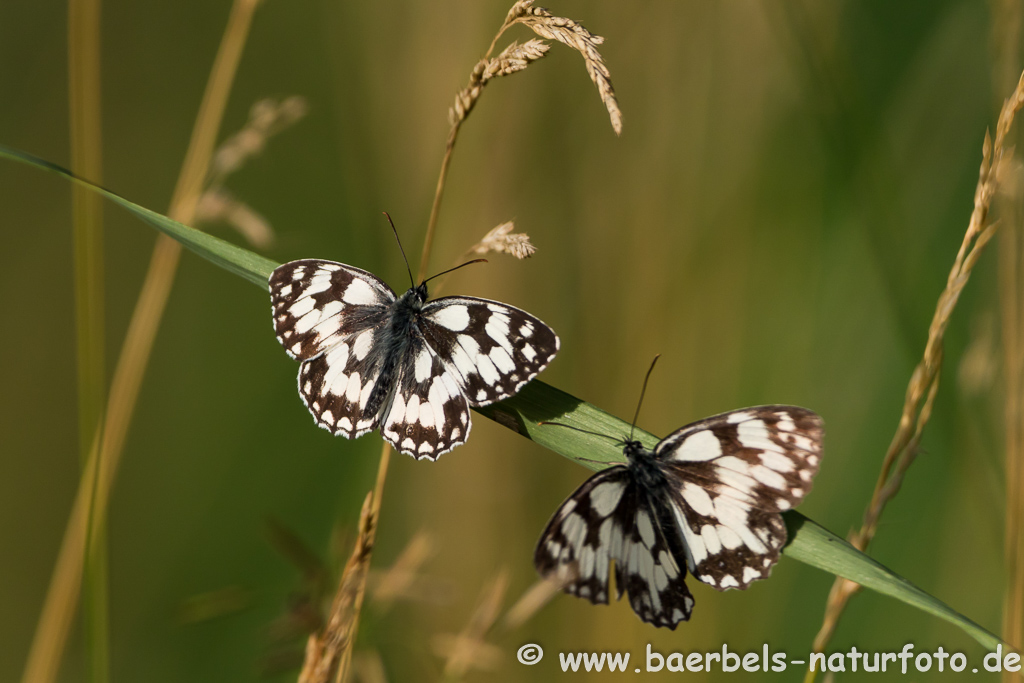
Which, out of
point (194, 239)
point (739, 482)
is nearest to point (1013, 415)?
point (739, 482)

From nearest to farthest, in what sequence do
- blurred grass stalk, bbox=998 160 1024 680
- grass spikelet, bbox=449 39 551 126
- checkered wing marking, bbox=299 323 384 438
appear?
grass spikelet, bbox=449 39 551 126, blurred grass stalk, bbox=998 160 1024 680, checkered wing marking, bbox=299 323 384 438

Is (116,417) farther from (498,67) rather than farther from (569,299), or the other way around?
(569,299)

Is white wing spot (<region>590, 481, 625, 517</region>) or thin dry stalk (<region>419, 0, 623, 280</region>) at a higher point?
thin dry stalk (<region>419, 0, 623, 280</region>)

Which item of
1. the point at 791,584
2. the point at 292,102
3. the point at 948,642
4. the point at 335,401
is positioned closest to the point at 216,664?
the point at 335,401

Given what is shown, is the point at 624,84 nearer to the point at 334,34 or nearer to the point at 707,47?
the point at 707,47

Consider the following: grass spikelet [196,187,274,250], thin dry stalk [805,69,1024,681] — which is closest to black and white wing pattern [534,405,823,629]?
thin dry stalk [805,69,1024,681]

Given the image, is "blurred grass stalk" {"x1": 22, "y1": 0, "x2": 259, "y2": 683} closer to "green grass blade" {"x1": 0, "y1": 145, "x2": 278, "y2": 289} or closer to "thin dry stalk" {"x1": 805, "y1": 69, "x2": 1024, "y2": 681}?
"green grass blade" {"x1": 0, "y1": 145, "x2": 278, "y2": 289}
